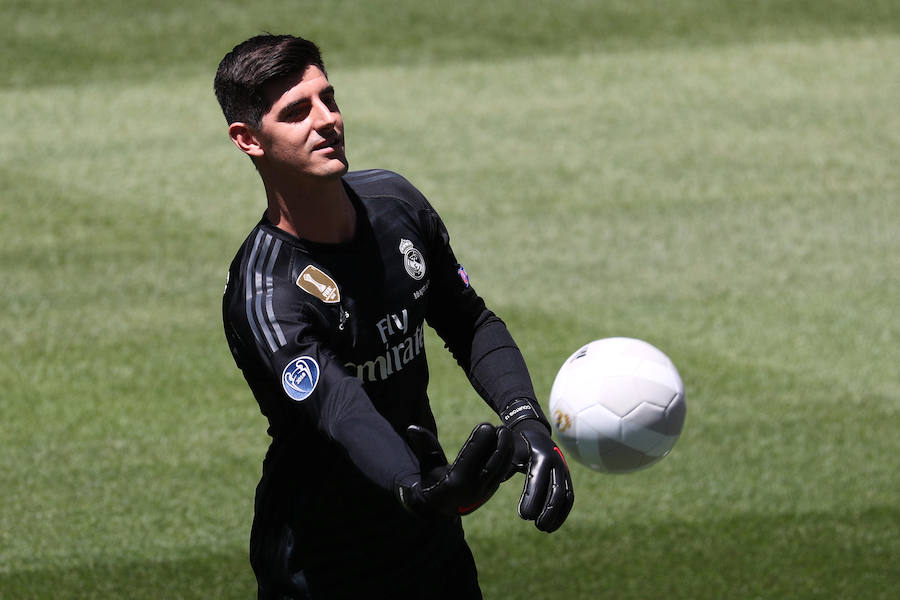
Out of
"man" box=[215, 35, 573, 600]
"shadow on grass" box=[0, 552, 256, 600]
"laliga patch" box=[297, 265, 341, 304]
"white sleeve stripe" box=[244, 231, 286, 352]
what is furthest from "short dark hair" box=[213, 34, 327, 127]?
"shadow on grass" box=[0, 552, 256, 600]

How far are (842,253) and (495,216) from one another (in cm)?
289

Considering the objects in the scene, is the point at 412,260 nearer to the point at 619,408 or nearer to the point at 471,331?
the point at 471,331

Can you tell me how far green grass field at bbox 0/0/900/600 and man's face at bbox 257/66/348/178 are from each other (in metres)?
3.15

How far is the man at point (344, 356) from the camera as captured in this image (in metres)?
3.71

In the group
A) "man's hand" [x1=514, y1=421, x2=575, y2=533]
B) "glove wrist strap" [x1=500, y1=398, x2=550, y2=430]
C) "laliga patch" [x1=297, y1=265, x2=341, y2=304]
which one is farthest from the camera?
"glove wrist strap" [x1=500, y1=398, x2=550, y2=430]

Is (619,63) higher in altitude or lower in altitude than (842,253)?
higher

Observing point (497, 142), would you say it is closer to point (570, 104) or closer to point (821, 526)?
point (570, 104)

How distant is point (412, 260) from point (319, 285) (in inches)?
14.3

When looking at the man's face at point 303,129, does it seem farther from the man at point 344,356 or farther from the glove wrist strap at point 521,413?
the glove wrist strap at point 521,413

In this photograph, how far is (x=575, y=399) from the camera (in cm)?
536

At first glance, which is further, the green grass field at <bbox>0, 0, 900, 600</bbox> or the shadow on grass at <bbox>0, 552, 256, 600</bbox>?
the green grass field at <bbox>0, 0, 900, 600</bbox>

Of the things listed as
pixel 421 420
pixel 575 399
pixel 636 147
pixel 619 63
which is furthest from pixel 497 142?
pixel 421 420

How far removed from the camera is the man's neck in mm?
3975

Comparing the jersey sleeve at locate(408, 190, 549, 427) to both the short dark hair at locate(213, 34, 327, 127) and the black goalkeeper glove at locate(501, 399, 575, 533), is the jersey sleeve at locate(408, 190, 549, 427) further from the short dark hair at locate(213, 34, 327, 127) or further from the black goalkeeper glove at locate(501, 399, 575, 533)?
the short dark hair at locate(213, 34, 327, 127)
